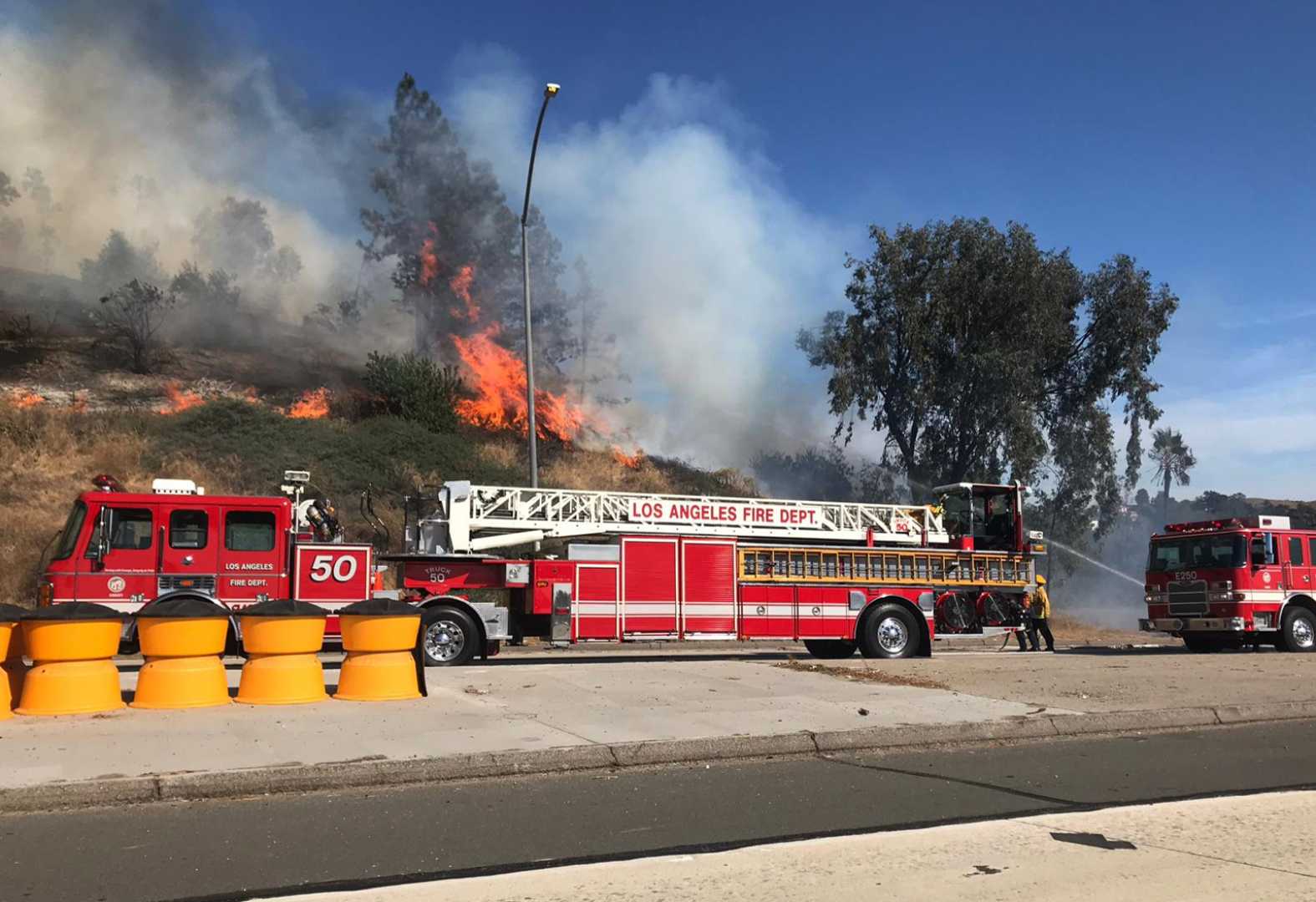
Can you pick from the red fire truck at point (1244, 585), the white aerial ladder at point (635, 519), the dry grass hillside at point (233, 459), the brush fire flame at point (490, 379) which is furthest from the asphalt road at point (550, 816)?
the brush fire flame at point (490, 379)

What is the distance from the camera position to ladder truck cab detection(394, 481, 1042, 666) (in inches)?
610

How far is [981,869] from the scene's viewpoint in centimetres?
511

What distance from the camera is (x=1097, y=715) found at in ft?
32.9

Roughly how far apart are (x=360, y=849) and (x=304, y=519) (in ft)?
33.7

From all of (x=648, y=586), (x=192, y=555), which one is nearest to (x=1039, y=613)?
(x=648, y=586)

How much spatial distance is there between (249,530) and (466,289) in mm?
33653

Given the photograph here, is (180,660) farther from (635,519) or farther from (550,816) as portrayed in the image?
(635,519)

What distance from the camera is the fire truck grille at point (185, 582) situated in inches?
539

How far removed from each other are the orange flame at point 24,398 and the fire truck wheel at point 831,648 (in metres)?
23.9

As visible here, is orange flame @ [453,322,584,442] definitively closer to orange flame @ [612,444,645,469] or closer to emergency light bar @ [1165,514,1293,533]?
orange flame @ [612,444,645,469]

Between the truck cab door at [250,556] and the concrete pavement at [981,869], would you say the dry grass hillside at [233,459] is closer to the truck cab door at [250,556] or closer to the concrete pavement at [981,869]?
the truck cab door at [250,556]

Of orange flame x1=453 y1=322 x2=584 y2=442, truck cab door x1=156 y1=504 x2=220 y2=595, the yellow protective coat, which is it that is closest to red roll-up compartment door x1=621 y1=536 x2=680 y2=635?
truck cab door x1=156 y1=504 x2=220 y2=595

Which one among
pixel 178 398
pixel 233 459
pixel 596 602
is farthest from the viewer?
pixel 178 398

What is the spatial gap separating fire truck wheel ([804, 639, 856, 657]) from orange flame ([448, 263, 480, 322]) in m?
31.1
